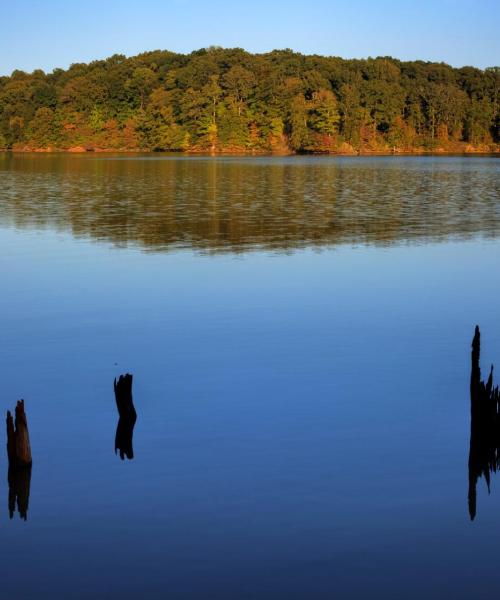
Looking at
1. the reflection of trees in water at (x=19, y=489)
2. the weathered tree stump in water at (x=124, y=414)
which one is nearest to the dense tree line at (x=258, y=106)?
the weathered tree stump in water at (x=124, y=414)

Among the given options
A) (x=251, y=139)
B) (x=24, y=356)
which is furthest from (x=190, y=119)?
(x=24, y=356)

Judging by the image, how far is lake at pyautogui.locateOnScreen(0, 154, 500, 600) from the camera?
6.72 m

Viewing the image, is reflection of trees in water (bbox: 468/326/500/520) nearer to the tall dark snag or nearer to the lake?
the lake

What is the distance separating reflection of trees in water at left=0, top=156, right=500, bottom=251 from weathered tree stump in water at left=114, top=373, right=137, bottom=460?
49.7 ft

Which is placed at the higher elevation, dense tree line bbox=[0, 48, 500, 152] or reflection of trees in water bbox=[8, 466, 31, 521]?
dense tree line bbox=[0, 48, 500, 152]

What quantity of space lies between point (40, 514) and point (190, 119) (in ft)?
424

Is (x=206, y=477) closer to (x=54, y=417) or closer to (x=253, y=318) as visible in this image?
(x=54, y=417)

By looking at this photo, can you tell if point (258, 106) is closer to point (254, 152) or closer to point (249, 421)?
point (254, 152)

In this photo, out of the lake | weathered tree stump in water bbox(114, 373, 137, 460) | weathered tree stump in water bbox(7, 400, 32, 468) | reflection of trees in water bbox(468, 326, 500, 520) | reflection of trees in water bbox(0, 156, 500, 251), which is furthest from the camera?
reflection of trees in water bbox(0, 156, 500, 251)

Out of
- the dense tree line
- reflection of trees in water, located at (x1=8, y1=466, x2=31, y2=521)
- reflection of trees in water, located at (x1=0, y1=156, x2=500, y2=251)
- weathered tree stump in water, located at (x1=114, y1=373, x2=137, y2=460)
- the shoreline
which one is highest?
the dense tree line

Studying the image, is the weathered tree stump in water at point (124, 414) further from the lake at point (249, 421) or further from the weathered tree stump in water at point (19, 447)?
the weathered tree stump in water at point (19, 447)

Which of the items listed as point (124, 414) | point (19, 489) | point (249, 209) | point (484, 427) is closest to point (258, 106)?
point (249, 209)

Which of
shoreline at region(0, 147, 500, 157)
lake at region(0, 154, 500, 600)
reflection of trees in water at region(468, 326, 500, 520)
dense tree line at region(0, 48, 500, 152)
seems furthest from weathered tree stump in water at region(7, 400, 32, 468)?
dense tree line at region(0, 48, 500, 152)

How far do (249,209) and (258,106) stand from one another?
323 feet
